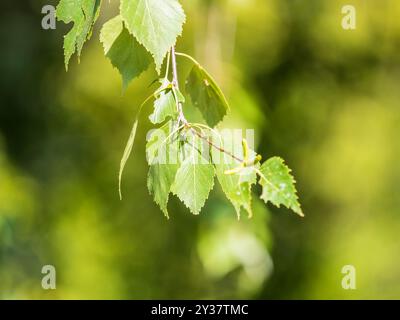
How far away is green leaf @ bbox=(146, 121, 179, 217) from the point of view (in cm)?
102

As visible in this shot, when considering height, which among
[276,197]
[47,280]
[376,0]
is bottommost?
[47,280]

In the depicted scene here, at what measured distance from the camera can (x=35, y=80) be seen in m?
3.82

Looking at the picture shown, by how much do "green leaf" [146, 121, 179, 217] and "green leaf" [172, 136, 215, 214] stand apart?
1 cm

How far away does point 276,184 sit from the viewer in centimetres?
95

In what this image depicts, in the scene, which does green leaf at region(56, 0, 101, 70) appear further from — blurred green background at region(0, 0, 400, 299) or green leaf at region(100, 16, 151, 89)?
blurred green background at region(0, 0, 400, 299)

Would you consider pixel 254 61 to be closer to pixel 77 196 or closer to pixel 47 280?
pixel 77 196

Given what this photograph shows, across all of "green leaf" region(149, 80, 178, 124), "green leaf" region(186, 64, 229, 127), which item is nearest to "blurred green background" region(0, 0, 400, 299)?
"green leaf" region(186, 64, 229, 127)

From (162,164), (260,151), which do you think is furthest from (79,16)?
(260,151)

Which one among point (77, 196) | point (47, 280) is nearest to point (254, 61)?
point (77, 196)

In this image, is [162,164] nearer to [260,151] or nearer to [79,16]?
[79,16]

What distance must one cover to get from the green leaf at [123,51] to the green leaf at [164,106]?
59 mm

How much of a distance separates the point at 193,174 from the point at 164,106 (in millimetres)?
97

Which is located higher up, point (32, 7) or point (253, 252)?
point (32, 7)

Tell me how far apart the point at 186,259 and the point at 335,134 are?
0.92m
